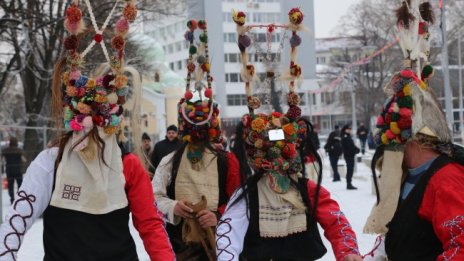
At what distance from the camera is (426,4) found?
11.7 ft

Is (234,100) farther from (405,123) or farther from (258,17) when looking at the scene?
(405,123)

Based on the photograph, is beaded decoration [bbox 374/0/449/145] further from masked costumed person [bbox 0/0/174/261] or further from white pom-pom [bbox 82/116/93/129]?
white pom-pom [bbox 82/116/93/129]

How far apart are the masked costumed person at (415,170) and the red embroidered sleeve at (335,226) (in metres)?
0.15

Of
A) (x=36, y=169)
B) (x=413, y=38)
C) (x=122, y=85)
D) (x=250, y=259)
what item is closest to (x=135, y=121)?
(x=122, y=85)

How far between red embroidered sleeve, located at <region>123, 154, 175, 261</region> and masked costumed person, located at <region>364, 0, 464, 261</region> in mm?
1078

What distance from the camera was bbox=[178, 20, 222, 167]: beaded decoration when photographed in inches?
198

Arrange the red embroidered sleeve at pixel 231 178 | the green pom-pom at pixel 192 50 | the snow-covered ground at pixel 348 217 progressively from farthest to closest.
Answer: the snow-covered ground at pixel 348 217 → the green pom-pom at pixel 192 50 → the red embroidered sleeve at pixel 231 178

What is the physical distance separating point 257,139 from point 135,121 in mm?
712

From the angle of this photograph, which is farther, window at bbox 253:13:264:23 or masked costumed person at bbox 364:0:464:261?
window at bbox 253:13:264:23

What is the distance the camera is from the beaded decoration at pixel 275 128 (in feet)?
11.8

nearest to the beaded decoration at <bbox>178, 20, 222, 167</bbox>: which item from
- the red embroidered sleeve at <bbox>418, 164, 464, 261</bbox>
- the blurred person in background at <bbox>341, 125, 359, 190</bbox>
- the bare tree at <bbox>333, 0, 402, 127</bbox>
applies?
the red embroidered sleeve at <bbox>418, 164, 464, 261</bbox>

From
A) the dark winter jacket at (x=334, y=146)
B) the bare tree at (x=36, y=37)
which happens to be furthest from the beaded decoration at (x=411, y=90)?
the bare tree at (x=36, y=37)

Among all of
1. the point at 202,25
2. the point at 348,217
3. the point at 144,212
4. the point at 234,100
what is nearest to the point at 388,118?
the point at 144,212

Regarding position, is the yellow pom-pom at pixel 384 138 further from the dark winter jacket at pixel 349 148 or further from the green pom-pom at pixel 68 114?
the dark winter jacket at pixel 349 148
